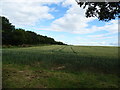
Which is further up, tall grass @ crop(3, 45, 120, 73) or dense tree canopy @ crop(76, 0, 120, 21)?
Answer: dense tree canopy @ crop(76, 0, 120, 21)

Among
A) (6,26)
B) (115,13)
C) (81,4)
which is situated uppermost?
(6,26)

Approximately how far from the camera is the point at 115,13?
13070 mm

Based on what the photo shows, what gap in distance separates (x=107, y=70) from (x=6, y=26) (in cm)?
7224

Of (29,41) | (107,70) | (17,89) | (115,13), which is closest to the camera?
(17,89)

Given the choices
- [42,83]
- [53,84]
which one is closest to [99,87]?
[53,84]

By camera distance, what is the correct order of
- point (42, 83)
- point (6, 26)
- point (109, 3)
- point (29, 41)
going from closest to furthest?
point (42, 83) → point (109, 3) → point (6, 26) → point (29, 41)

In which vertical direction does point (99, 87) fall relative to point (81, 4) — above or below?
below

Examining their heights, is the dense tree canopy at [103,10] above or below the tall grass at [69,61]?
above

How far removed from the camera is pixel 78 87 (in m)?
5.97

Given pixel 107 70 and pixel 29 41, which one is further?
pixel 29 41

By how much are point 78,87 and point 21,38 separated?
76.1 metres

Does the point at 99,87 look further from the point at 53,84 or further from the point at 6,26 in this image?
the point at 6,26

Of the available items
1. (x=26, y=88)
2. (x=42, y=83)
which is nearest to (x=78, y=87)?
(x=42, y=83)

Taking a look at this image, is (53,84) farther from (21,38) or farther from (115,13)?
(21,38)
